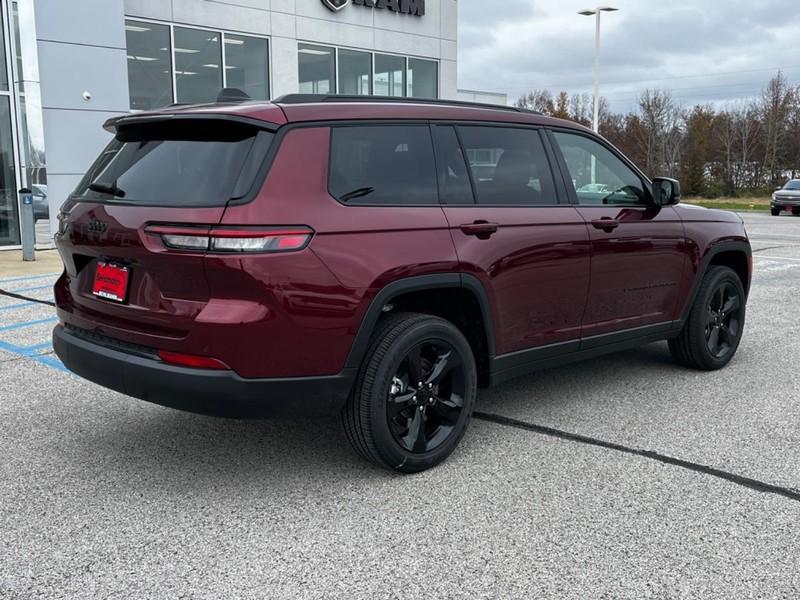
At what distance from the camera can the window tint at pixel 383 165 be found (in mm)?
3514

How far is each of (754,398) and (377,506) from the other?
2848 millimetres

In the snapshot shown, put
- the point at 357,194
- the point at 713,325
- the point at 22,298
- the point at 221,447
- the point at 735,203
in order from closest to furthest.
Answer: the point at 357,194 < the point at 221,447 < the point at 713,325 < the point at 22,298 < the point at 735,203

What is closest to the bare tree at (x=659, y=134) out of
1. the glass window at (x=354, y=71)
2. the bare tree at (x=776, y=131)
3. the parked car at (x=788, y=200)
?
the bare tree at (x=776, y=131)

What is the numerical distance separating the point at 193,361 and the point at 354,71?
1753 centimetres

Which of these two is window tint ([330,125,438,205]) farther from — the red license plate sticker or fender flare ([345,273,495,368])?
the red license plate sticker

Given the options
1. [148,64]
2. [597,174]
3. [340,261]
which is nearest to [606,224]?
[597,174]

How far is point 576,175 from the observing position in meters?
4.61

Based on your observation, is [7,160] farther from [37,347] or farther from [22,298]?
[37,347]

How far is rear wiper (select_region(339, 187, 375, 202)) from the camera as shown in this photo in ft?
11.4

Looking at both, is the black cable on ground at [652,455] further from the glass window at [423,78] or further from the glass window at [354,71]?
the glass window at [423,78]

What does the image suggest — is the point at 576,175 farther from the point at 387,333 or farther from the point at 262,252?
the point at 262,252

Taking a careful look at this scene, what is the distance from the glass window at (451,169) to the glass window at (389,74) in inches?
653

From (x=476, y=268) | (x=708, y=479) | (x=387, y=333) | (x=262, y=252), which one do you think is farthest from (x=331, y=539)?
(x=708, y=479)

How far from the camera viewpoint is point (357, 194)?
3523mm
